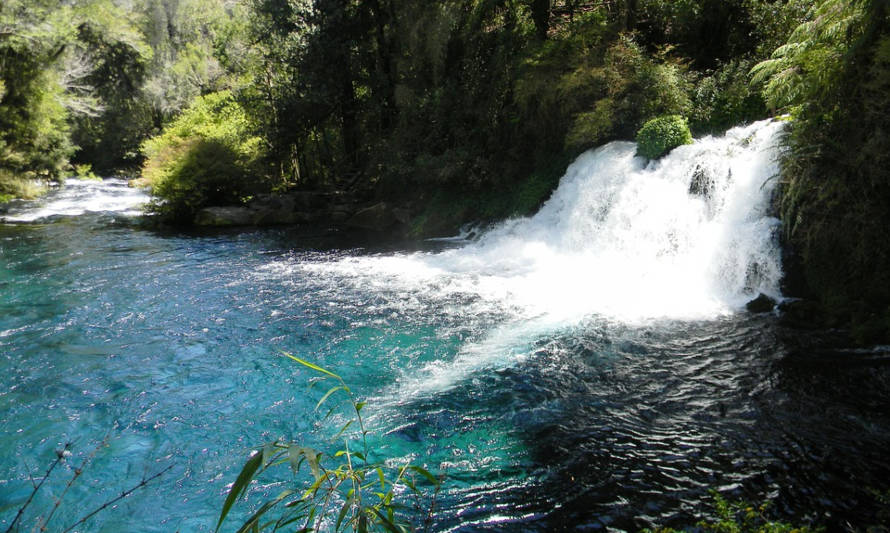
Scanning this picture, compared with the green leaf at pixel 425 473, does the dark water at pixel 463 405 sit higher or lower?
lower

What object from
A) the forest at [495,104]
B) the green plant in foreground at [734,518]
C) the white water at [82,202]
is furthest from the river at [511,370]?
the white water at [82,202]

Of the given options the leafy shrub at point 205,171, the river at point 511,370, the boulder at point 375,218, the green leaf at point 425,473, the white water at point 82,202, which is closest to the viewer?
the green leaf at point 425,473

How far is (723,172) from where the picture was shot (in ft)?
29.9

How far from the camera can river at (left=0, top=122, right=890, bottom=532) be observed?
13.8 ft

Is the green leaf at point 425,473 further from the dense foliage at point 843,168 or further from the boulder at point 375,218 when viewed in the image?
the boulder at point 375,218

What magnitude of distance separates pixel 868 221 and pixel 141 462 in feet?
28.6

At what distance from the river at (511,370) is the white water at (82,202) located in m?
8.52

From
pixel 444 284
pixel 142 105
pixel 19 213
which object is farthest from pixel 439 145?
pixel 142 105

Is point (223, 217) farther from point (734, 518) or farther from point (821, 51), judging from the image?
point (734, 518)

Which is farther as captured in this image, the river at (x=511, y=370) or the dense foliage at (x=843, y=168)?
the dense foliage at (x=843, y=168)

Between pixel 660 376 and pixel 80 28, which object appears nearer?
pixel 660 376

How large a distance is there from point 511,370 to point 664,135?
6698 millimetres

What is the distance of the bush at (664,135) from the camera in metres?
10.4

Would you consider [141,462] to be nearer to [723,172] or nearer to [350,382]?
[350,382]
